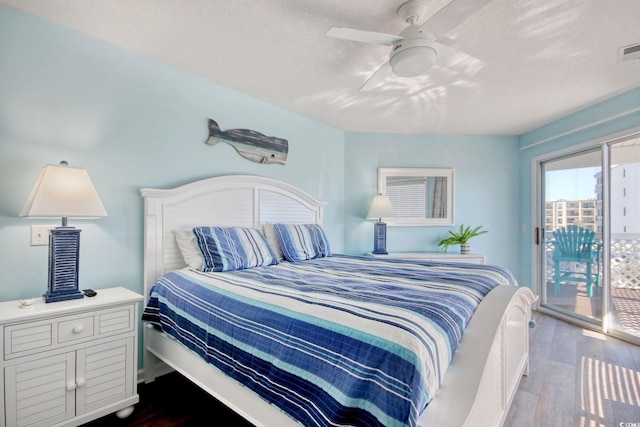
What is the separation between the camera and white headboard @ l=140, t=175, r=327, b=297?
2.19 meters

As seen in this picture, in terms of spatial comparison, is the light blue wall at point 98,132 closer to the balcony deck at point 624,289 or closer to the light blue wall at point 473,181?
the light blue wall at point 473,181

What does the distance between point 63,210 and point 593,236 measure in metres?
4.67

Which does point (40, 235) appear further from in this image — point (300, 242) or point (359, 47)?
point (359, 47)

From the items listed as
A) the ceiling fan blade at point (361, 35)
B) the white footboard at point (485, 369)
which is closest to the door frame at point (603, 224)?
the white footboard at point (485, 369)

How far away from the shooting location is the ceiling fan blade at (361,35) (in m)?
1.59

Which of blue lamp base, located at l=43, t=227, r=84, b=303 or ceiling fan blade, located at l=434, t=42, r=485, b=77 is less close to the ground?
ceiling fan blade, located at l=434, t=42, r=485, b=77

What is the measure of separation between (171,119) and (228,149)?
54 centimetres

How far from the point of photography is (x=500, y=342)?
1424 mm

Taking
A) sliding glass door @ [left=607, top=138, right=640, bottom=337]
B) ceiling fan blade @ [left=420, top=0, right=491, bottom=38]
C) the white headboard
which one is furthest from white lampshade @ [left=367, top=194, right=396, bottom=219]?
ceiling fan blade @ [left=420, top=0, right=491, bottom=38]

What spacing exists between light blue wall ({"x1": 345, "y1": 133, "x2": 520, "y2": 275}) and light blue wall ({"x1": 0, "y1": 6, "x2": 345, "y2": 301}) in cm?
239

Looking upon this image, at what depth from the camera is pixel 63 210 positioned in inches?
62.4

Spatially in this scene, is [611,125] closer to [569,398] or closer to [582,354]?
[582,354]

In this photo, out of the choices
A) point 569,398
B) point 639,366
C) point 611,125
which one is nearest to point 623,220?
point 611,125

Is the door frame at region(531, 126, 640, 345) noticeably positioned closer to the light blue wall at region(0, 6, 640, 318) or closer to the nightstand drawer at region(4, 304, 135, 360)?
the light blue wall at region(0, 6, 640, 318)
